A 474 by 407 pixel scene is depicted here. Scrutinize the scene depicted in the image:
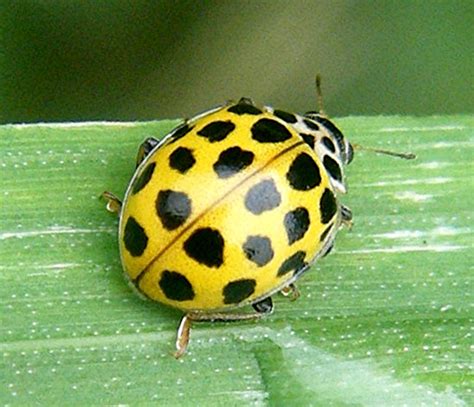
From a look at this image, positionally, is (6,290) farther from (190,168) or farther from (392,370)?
(392,370)

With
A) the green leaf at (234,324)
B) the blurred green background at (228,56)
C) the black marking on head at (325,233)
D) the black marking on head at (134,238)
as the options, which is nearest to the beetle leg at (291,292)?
the green leaf at (234,324)

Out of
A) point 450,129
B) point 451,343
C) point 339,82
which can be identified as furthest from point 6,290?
point 339,82

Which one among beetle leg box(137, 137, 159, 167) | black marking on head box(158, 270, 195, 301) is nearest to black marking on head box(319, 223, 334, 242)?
black marking on head box(158, 270, 195, 301)

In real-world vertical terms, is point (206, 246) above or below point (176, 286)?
above

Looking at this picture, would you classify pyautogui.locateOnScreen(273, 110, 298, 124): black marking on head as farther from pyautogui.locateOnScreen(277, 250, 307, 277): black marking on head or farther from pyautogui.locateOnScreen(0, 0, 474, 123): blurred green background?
pyautogui.locateOnScreen(0, 0, 474, 123): blurred green background

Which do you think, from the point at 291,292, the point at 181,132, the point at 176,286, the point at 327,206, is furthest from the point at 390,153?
the point at 176,286

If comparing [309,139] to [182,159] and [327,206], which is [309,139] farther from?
[182,159]

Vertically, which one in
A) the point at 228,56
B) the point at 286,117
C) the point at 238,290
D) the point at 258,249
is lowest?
the point at 228,56

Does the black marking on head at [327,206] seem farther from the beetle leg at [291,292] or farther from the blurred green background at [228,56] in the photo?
the blurred green background at [228,56]
